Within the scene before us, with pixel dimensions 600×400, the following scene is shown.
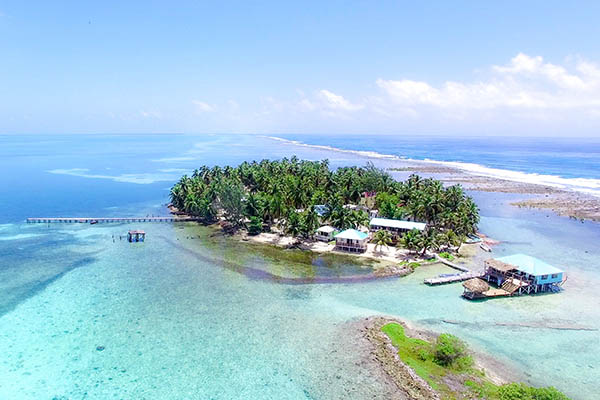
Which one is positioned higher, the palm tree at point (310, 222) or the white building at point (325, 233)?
the palm tree at point (310, 222)

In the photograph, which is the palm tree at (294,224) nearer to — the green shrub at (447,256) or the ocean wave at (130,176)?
the green shrub at (447,256)

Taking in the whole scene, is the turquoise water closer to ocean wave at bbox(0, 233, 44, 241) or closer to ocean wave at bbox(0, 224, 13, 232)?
ocean wave at bbox(0, 233, 44, 241)

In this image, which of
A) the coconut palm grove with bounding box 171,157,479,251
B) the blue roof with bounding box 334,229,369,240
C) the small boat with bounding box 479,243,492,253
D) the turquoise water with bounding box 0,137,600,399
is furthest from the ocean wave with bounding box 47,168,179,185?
the small boat with bounding box 479,243,492,253

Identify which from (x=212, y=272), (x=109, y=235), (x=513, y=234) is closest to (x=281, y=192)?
(x=212, y=272)

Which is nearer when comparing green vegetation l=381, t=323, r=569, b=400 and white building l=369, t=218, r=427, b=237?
green vegetation l=381, t=323, r=569, b=400

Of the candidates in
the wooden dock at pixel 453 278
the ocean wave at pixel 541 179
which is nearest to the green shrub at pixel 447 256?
the wooden dock at pixel 453 278

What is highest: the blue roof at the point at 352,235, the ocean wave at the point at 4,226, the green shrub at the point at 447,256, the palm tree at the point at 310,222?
the palm tree at the point at 310,222
